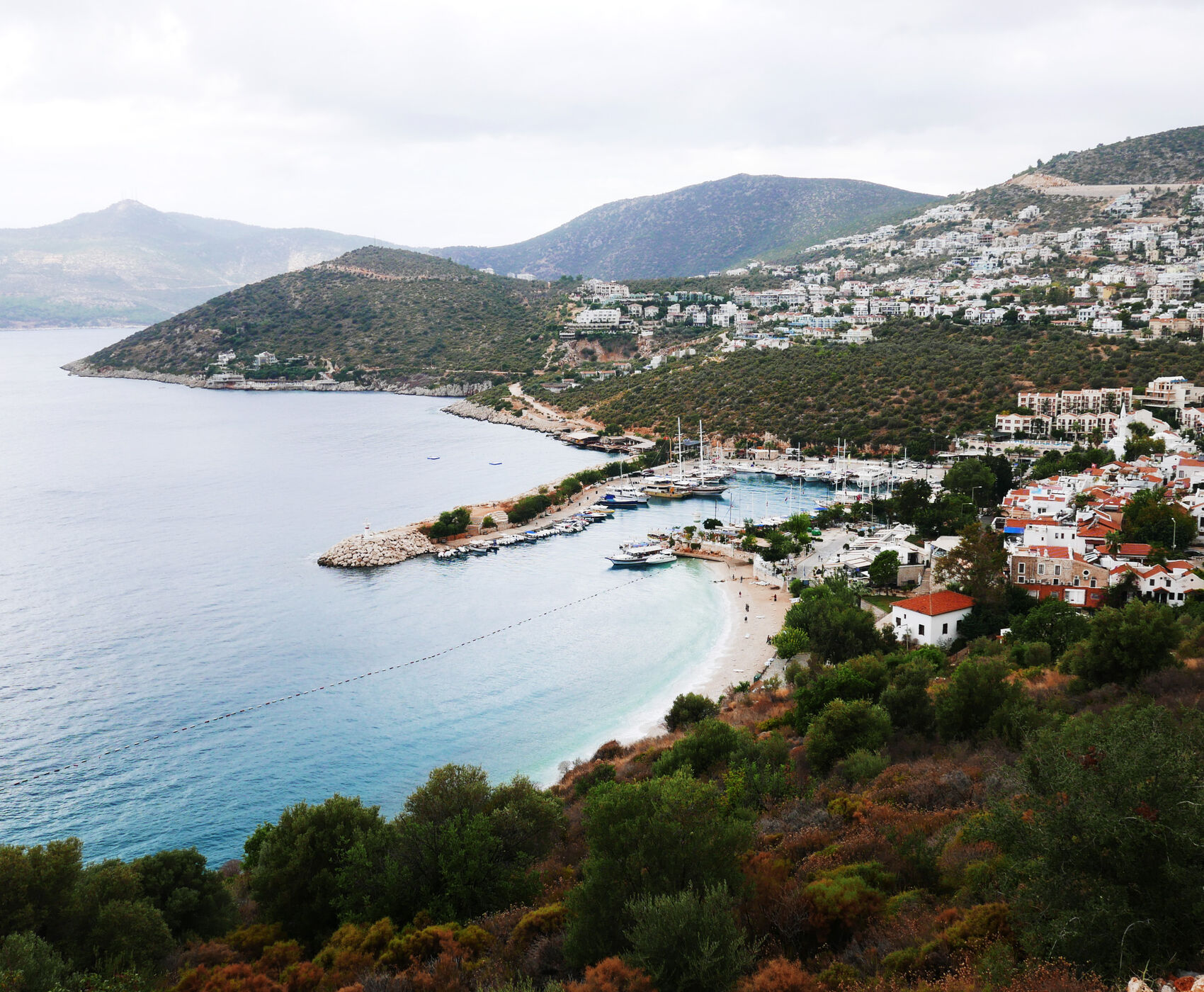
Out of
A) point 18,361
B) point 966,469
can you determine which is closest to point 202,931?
point 966,469

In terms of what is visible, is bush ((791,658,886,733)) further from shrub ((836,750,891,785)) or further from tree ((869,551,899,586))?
tree ((869,551,899,586))

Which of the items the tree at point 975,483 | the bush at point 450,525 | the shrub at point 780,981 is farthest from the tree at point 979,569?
the bush at point 450,525

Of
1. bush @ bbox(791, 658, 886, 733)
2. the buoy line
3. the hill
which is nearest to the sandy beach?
the buoy line

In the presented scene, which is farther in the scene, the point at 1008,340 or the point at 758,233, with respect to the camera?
the point at 758,233

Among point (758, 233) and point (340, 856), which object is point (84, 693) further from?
point (758, 233)

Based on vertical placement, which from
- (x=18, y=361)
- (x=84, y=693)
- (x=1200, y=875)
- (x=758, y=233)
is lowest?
(x=84, y=693)
